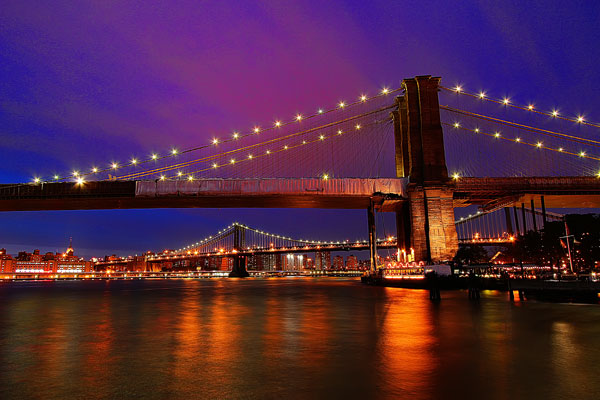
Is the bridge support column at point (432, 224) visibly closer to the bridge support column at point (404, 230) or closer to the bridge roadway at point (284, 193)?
the bridge support column at point (404, 230)

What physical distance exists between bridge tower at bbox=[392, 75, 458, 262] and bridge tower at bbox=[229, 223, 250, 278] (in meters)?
71.1

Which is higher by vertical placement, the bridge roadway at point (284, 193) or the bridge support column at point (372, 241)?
the bridge roadway at point (284, 193)

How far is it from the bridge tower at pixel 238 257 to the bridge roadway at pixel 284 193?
53.0m

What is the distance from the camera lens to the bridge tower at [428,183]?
3909 cm

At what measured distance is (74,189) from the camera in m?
53.4

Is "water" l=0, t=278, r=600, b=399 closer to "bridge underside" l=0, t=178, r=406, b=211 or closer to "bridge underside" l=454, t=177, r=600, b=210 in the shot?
"bridge underside" l=454, t=177, r=600, b=210

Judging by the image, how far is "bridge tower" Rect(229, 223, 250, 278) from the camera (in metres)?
108

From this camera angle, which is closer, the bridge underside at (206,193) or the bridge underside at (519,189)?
the bridge underside at (519,189)

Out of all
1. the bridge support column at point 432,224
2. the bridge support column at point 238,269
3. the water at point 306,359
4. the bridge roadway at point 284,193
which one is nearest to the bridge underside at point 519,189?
the bridge roadway at point 284,193

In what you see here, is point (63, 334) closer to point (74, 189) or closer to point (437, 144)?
point (437, 144)

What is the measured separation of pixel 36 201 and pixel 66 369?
189 ft

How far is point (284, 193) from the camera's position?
1978 inches

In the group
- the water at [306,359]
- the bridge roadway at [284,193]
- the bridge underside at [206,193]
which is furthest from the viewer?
the bridge underside at [206,193]

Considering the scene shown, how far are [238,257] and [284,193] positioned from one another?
62103 mm
